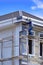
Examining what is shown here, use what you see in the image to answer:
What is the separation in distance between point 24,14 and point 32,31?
76 cm

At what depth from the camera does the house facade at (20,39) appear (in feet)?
33.8

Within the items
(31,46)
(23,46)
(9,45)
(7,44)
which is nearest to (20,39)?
(23,46)

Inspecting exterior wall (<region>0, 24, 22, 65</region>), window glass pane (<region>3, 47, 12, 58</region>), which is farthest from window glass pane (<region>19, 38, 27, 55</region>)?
window glass pane (<region>3, 47, 12, 58</region>)

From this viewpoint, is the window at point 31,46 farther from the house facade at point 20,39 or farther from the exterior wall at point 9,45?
the exterior wall at point 9,45

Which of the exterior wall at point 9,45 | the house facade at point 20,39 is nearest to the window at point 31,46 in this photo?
the house facade at point 20,39

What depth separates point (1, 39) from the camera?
10914 mm

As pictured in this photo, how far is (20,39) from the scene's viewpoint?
407 inches

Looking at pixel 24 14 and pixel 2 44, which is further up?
pixel 24 14

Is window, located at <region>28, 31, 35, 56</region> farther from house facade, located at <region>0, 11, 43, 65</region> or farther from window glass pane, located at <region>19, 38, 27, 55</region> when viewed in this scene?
window glass pane, located at <region>19, 38, 27, 55</region>

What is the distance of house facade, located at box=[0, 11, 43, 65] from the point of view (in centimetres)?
1030

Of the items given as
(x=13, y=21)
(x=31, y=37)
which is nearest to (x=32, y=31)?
(x=31, y=37)

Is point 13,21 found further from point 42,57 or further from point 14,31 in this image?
point 42,57

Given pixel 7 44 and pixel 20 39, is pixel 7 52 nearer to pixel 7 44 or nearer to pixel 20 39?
pixel 7 44

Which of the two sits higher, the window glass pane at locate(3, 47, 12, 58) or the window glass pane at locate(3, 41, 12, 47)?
the window glass pane at locate(3, 41, 12, 47)
